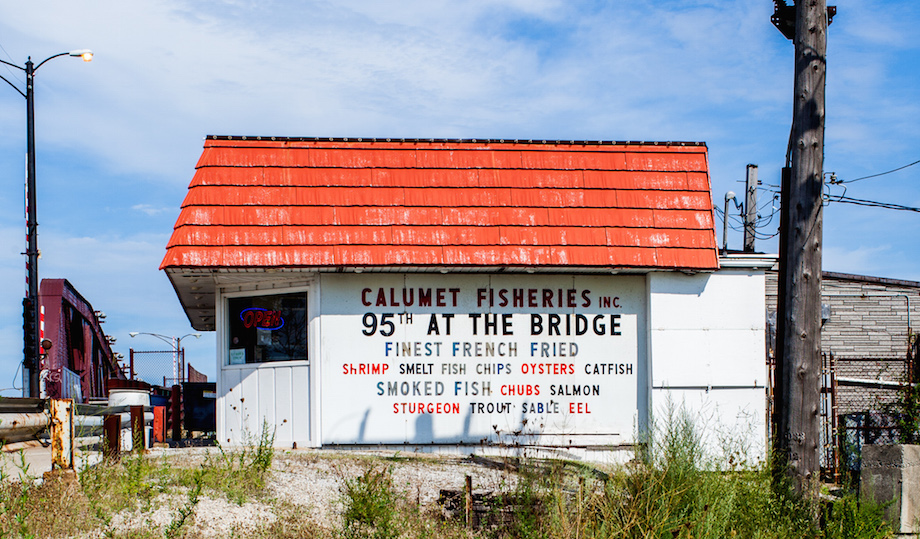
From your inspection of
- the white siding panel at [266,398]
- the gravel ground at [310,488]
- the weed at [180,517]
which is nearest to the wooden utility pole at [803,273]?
the gravel ground at [310,488]

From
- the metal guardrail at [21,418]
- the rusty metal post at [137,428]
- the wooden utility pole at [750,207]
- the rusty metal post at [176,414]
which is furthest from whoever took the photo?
the wooden utility pole at [750,207]

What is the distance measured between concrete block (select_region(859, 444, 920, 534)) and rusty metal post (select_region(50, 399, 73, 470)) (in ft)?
26.5

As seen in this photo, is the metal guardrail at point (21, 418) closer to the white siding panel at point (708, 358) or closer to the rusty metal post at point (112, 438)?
the rusty metal post at point (112, 438)

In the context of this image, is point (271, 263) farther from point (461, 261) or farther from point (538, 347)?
point (538, 347)

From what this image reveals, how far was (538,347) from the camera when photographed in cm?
1444

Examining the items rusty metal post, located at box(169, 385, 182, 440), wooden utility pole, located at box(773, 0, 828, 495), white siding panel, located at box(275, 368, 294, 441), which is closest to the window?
white siding panel, located at box(275, 368, 294, 441)

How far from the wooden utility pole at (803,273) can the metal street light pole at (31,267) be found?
15731 mm

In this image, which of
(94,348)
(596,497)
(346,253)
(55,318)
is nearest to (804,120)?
(596,497)

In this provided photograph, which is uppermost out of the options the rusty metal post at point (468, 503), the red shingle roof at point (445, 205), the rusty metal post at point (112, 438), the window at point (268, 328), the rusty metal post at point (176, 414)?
the red shingle roof at point (445, 205)

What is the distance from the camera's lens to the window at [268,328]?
14344mm

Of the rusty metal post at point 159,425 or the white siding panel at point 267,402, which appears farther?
the rusty metal post at point 159,425

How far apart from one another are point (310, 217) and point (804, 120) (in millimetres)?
7089

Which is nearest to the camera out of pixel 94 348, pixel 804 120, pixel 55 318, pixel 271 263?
pixel 804 120

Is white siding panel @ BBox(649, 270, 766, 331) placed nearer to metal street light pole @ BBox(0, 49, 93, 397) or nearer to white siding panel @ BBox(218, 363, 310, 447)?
white siding panel @ BBox(218, 363, 310, 447)
